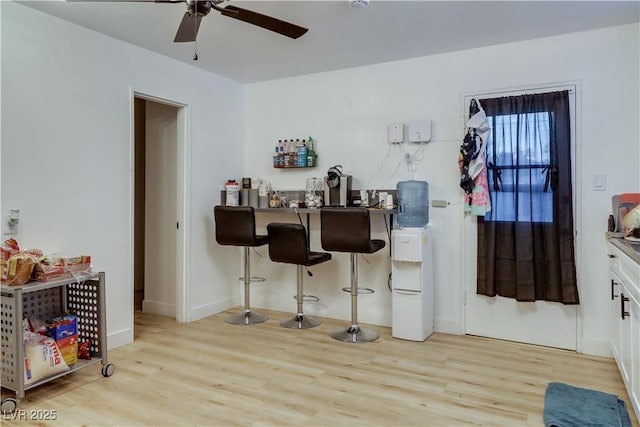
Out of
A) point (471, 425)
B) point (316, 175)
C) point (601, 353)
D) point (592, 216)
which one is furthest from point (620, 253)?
point (316, 175)

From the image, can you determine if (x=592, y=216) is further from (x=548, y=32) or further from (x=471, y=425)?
(x=471, y=425)

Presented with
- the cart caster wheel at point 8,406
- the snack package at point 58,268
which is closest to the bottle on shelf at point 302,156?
the snack package at point 58,268

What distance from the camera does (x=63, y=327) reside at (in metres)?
2.75

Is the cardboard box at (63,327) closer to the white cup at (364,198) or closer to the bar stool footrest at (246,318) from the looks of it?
the bar stool footrest at (246,318)

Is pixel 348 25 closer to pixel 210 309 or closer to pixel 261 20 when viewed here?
pixel 261 20

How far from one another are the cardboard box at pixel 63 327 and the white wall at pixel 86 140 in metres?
0.53

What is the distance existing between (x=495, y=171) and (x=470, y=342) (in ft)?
4.74

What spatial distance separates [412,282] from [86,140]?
2.82m

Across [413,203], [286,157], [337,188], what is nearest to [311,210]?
[337,188]

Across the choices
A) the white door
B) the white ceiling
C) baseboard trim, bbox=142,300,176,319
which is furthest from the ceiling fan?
baseboard trim, bbox=142,300,176,319

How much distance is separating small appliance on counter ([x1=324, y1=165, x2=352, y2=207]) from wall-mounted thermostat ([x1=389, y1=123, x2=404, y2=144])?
0.54m

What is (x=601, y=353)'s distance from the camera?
127 inches

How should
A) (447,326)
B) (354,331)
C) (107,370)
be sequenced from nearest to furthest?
1. (107,370)
2. (354,331)
3. (447,326)

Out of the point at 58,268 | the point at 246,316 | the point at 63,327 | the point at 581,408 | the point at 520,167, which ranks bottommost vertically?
the point at 581,408
